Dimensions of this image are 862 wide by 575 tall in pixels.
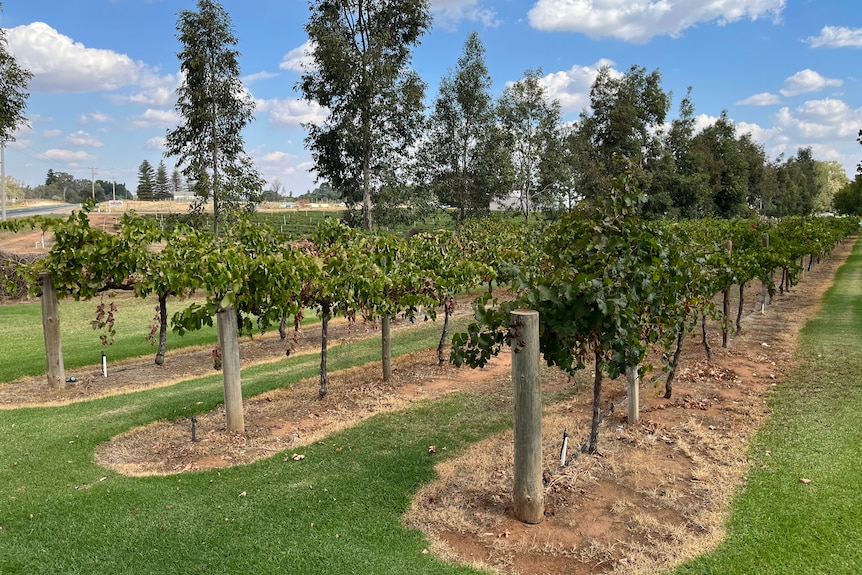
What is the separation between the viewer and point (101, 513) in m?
4.59

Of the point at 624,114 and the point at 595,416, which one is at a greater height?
the point at 624,114

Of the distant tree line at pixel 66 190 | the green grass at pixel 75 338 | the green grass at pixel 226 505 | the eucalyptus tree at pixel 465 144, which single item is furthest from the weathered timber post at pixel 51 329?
the distant tree line at pixel 66 190

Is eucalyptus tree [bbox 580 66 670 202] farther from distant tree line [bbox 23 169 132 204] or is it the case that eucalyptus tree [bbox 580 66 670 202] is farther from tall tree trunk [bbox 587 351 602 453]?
distant tree line [bbox 23 169 132 204]

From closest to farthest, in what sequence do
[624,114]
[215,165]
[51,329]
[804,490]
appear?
[804,490] → [51,329] → [215,165] → [624,114]

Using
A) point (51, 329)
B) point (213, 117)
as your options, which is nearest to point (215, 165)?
point (213, 117)

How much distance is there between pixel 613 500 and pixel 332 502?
2.40 metres

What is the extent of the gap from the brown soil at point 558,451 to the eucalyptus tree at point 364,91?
1109cm

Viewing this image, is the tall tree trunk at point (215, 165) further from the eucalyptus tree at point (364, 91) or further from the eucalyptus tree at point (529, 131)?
the eucalyptus tree at point (529, 131)

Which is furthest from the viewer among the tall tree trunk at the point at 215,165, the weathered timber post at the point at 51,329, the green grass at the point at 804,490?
the tall tree trunk at the point at 215,165

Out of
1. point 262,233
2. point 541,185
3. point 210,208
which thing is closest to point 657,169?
point 541,185

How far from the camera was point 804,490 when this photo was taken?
4.86 m

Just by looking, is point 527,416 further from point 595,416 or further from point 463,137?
point 463,137

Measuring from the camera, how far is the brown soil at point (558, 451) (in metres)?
4.13

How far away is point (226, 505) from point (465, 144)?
80.2 ft
